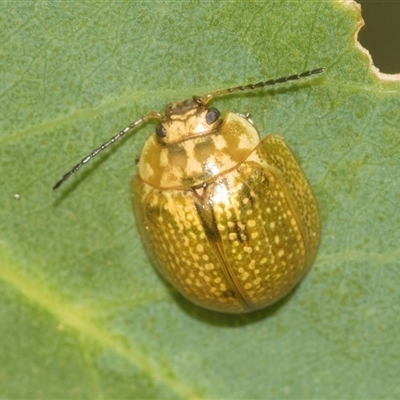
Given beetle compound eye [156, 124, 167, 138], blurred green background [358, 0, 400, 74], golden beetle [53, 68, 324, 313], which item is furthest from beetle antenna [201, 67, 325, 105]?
blurred green background [358, 0, 400, 74]

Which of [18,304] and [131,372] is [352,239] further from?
[18,304]

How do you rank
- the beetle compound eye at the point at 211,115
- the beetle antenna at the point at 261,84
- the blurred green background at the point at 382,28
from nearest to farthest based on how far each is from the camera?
1. the beetle antenna at the point at 261,84
2. the beetle compound eye at the point at 211,115
3. the blurred green background at the point at 382,28

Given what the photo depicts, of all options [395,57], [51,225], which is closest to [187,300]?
[51,225]

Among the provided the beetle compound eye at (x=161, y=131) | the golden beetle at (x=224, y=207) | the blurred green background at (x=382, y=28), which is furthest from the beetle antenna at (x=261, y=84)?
the blurred green background at (x=382, y=28)

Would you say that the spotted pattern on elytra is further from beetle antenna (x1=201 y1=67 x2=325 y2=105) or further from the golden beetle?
beetle antenna (x1=201 y1=67 x2=325 y2=105)

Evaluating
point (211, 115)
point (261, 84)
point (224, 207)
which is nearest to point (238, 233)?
point (224, 207)

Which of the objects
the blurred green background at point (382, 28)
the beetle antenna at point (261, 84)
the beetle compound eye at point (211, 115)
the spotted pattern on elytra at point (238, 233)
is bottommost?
the blurred green background at point (382, 28)

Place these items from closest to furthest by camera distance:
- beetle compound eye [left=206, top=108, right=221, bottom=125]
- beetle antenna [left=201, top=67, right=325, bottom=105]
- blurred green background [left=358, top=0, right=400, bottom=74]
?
beetle antenna [left=201, top=67, right=325, bottom=105] < beetle compound eye [left=206, top=108, right=221, bottom=125] < blurred green background [left=358, top=0, right=400, bottom=74]

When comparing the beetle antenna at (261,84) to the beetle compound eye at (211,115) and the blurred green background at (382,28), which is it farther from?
the blurred green background at (382,28)

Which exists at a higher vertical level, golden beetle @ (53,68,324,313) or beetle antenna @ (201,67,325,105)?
beetle antenna @ (201,67,325,105)
